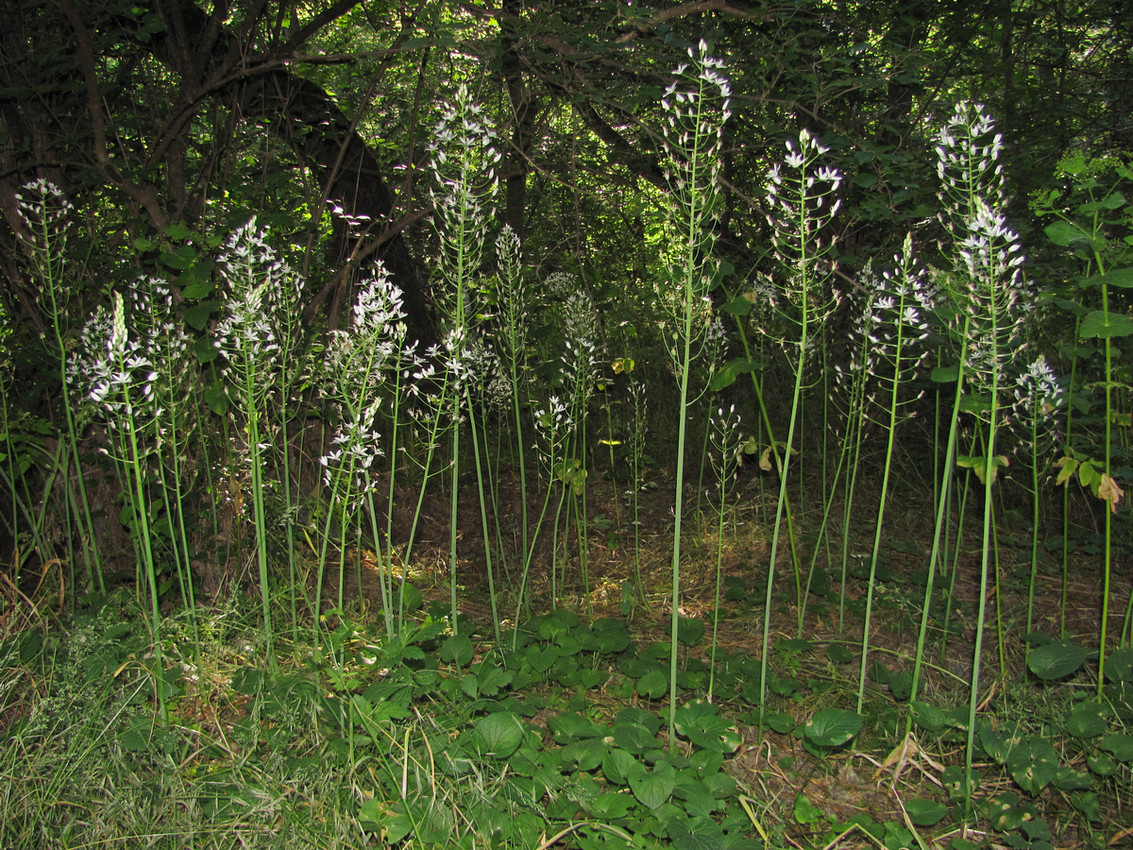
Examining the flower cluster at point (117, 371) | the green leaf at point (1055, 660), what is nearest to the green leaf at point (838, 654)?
the green leaf at point (1055, 660)

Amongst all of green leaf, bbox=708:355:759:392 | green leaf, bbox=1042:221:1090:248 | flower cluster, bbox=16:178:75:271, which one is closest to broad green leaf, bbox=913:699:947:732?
green leaf, bbox=708:355:759:392

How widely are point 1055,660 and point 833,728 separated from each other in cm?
79

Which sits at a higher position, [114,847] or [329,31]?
[329,31]

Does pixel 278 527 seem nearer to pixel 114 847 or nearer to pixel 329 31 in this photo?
pixel 114 847

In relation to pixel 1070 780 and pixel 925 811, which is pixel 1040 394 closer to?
pixel 1070 780

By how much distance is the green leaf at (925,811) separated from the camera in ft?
6.37

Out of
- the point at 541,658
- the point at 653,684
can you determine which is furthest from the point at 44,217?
the point at 653,684

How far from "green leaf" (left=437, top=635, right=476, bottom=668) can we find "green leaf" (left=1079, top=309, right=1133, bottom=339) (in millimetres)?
2054

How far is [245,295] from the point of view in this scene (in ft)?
7.61

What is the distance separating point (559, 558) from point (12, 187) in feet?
9.86

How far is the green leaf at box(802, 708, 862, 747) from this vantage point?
2081 mm

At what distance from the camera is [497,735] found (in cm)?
208

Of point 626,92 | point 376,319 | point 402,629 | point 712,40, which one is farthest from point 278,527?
point 712,40

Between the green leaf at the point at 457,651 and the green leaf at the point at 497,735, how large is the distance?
35 cm
